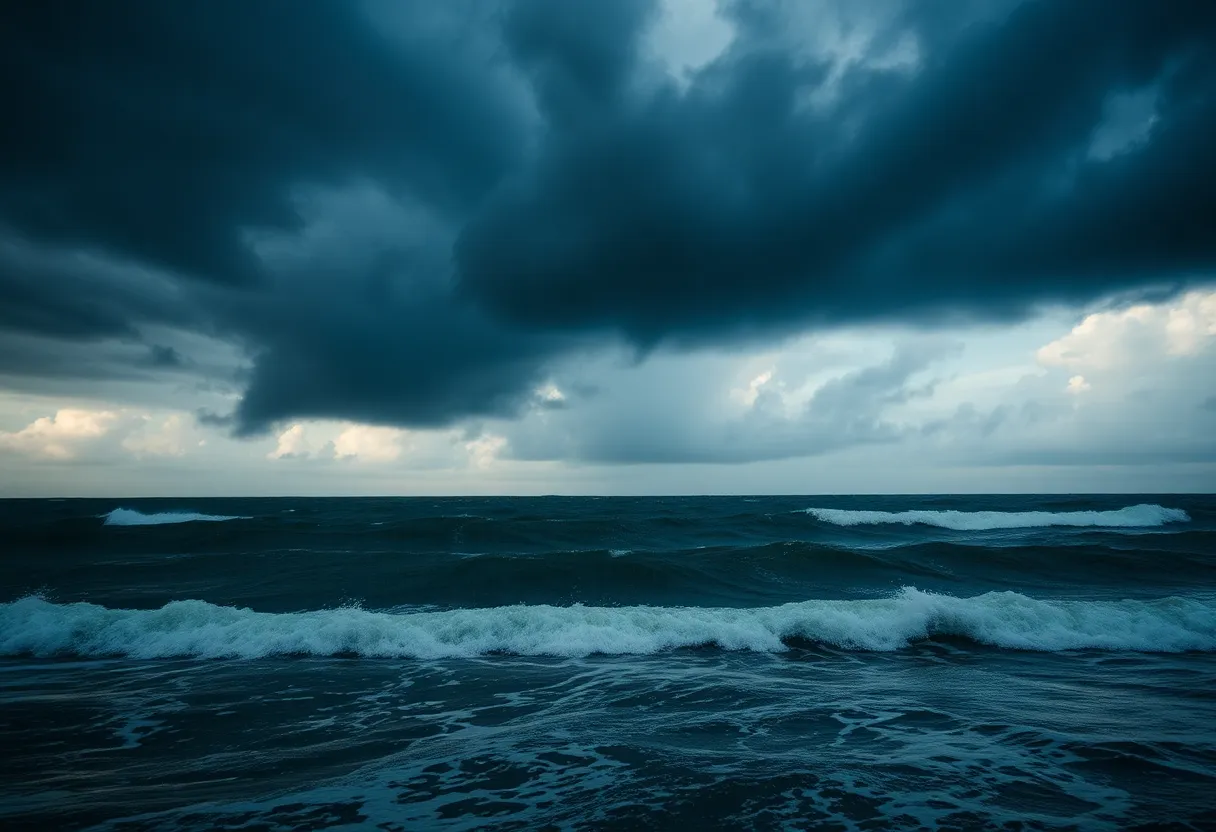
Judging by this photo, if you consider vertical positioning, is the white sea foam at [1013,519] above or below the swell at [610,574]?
below

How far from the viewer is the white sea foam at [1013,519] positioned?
4138cm

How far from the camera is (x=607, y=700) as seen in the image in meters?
9.37

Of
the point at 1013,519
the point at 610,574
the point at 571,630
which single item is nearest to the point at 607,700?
the point at 571,630

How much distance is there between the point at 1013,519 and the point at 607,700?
149 ft

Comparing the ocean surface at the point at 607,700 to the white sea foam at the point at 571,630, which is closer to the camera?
the ocean surface at the point at 607,700

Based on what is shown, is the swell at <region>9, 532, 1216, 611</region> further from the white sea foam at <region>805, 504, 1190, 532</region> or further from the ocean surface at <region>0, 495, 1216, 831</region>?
the white sea foam at <region>805, 504, 1190, 532</region>

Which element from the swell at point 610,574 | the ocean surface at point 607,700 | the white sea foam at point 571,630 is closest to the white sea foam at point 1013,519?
the swell at point 610,574

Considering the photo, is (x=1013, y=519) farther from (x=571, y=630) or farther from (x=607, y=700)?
(x=607, y=700)

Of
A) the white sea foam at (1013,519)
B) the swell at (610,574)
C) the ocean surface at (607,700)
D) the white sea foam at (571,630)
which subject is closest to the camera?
the ocean surface at (607,700)

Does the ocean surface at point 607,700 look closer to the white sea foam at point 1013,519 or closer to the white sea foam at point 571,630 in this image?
the white sea foam at point 571,630

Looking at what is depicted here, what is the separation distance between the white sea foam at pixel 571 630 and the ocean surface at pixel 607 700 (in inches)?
2.6

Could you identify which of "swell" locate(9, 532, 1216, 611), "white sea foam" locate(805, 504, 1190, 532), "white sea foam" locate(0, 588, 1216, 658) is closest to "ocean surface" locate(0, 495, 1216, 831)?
"white sea foam" locate(0, 588, 1216, 658)

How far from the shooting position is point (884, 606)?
47.9ft

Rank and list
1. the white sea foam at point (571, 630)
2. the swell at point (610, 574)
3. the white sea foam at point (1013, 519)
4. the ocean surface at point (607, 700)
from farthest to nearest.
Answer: the white sea foam at point (1013, 519) < the swell at point (610, 574) < the white sea foam at point (571, 630) < the ocean surface at point (607, 700)
